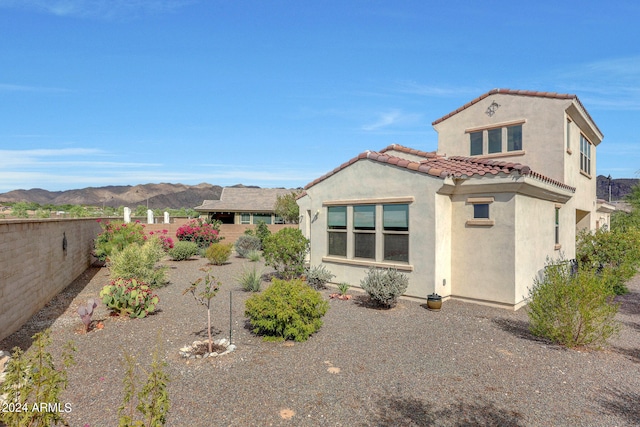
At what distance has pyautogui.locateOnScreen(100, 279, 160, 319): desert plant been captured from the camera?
29.3 feet

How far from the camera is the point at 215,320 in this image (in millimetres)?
8727

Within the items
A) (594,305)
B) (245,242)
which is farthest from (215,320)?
(245,242)

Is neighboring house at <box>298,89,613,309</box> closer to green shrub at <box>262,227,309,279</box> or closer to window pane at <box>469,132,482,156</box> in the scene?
window pane at <box>469,132,482,156</box>

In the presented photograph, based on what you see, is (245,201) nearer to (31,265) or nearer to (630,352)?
(31,265)

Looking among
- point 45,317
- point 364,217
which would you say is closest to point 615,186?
point 364,217

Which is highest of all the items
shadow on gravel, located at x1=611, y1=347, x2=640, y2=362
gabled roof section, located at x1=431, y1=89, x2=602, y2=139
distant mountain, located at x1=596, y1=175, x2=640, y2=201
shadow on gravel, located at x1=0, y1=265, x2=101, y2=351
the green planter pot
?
distant mountain, located at x1=596, y1=175, x2=640, y2=201

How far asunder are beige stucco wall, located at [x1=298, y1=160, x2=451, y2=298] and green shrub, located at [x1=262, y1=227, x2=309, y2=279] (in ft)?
1.97

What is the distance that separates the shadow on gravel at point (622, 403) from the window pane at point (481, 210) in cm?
541

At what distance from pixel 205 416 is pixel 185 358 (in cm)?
208

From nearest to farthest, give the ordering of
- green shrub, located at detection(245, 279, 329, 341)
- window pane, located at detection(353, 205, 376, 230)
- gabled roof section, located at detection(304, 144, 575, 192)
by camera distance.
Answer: green shrub, located at detection(245, 279, 329, 341)
gabled roof section, located at detection(304, 144, 575, 192)
window pane, located at detection(353, 205, 376, 230)

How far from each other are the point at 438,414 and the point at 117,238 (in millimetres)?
15364

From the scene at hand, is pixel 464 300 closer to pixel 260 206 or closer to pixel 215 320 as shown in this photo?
pixel 215 320

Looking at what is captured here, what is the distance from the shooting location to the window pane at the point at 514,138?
13.4 m

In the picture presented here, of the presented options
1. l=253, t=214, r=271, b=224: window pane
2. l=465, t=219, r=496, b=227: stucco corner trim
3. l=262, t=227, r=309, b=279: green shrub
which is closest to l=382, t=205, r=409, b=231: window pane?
l=465, t=219, r=496, b=227: stucco corner trim
